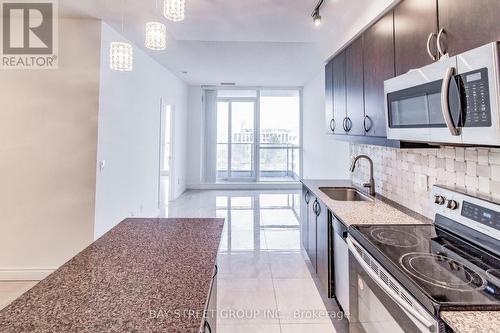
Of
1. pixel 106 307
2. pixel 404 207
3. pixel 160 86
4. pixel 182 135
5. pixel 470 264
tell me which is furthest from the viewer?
pixel 182 135

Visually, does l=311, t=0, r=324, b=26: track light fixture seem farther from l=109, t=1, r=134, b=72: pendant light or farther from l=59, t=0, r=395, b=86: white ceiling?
l=109, t=1, r=134, b=72: pendant light

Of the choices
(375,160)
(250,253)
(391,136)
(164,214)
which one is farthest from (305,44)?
(164,214)

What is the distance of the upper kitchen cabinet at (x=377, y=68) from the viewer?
1.75m

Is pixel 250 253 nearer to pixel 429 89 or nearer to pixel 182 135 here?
pixel 429 89

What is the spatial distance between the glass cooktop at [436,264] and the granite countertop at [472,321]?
2cm

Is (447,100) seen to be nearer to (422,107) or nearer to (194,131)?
(422,107)

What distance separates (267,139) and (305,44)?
404cm

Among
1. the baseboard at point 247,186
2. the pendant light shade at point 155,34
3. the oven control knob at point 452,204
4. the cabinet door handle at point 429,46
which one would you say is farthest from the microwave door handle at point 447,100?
the baseboard at point 247,186

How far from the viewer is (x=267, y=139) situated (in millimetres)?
7746

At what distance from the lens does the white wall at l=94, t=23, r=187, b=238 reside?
2.98 meters

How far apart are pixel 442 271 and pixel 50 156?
3.47 m

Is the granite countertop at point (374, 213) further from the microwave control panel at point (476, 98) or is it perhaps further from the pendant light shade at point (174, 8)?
the pendant light shade at point (174, 8)

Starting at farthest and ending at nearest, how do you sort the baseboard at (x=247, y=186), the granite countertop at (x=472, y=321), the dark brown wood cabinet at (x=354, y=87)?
the baseboard at (x=247, y=186)
the dark brown wood cabinet at (x=354, y=87)
the granite countertop at (x=472, y=321)

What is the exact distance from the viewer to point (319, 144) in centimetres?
551
